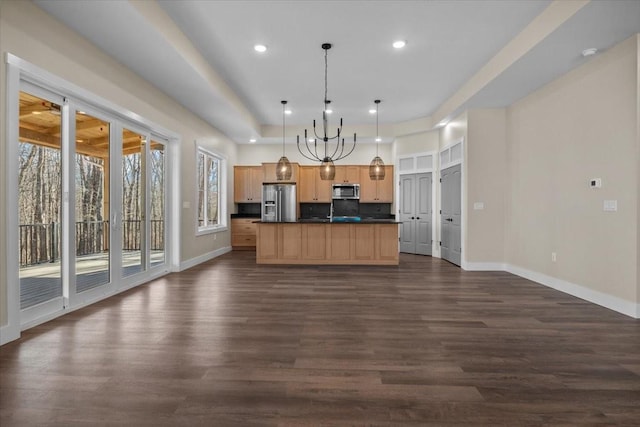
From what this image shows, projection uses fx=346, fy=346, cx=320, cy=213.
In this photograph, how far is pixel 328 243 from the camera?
6945mm

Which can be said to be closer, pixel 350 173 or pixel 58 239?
pixel 58 239

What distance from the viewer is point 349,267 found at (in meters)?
6.68

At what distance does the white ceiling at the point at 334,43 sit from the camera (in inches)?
136

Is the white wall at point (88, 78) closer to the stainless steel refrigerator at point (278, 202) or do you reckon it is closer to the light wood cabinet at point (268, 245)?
the light wood cabinet at point (268, 245)

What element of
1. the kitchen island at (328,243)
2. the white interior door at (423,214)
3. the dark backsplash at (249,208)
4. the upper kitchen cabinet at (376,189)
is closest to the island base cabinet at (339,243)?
the kitchen island at (328,243)

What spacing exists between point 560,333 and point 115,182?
17.2ft

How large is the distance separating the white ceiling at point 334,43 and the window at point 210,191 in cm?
157

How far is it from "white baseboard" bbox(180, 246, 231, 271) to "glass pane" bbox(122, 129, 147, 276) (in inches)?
41.5

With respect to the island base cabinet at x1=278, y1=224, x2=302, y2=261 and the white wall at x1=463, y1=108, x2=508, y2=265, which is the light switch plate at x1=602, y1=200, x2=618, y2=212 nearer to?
the white wall at x1=463, y1=108, x2=508, y2=265

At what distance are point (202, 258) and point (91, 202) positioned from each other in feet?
10.8

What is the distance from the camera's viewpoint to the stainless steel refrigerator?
9297mm

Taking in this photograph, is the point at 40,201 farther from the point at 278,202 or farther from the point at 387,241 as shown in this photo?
the point at 278,202

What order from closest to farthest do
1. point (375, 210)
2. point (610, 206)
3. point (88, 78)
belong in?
point (88, 78)
point (610, 206)
point (375, 210)

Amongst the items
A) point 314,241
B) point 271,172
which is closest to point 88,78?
point 314,241
